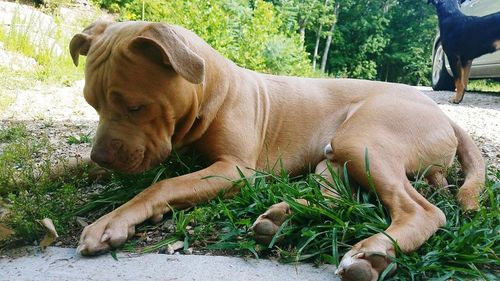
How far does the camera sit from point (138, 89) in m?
2.66

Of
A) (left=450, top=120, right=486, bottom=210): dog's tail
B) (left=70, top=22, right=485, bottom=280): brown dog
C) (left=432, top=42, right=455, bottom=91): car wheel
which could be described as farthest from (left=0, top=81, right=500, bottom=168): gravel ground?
(left=432, top=42, right=455, bottom=91): car wheel

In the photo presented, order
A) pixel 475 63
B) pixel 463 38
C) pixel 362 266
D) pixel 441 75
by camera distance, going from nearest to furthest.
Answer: pixel 362 266
pixel 463 38
pixel 475 63
pixel 441 75

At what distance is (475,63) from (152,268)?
9.07m

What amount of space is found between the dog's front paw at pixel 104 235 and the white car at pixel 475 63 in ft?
25.9

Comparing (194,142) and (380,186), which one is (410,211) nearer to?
(380,186)

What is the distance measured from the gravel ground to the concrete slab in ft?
6.03

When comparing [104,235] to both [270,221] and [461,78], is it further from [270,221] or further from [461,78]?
[461,78]

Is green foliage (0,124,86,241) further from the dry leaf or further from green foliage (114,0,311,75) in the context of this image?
green foliage (114,0,311,75)

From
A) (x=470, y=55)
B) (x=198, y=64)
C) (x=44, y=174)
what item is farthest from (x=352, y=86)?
(x=470, y=55)

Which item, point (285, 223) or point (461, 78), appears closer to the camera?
point (285, 223)

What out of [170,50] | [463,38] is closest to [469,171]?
[170,50]

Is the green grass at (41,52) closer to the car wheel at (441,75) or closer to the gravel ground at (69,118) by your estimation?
the gravel ground at (69,118)

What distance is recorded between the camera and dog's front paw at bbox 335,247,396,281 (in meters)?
2.00

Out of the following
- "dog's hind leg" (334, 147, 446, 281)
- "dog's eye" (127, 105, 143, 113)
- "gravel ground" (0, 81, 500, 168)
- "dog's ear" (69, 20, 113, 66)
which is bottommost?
"gravel ground" (0, 81, 500, 168)
